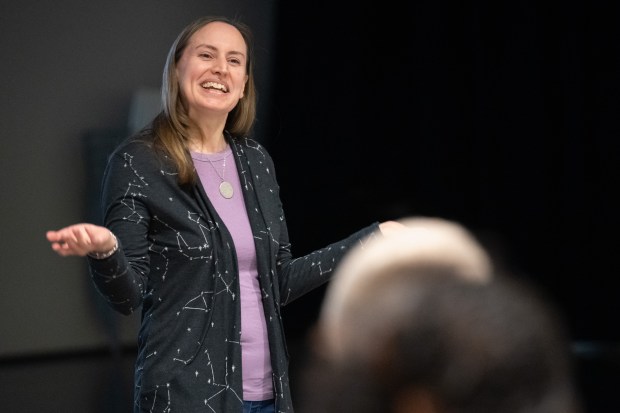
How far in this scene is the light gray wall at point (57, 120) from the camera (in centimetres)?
527

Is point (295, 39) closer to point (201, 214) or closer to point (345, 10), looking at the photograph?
point (345, 10)

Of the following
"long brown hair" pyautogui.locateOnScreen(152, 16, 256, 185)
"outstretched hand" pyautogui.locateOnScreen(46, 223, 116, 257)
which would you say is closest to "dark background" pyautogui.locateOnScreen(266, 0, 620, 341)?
"long brown hair" pyautogui.locateOnScreen(152, 16, 256, 185)

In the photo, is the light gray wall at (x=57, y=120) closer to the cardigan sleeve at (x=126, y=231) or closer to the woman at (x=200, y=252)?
the woman at (x=200, y=252)

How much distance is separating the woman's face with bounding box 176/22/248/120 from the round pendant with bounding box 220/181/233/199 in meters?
0.12

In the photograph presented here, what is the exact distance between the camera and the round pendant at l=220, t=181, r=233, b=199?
5.14 feet

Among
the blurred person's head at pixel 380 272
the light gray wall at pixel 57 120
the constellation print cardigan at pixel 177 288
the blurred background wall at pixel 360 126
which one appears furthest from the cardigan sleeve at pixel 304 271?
the light gray wall at pixel 57 120

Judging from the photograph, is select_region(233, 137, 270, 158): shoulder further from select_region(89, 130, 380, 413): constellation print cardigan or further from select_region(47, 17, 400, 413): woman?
select_region(89, 130, 380, 413): constellation print cardigan

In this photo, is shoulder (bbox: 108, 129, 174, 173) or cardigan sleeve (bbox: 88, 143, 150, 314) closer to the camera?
cardigan sleeve (bbox: 88, 143, 150, 314)

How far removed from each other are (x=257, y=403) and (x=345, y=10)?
4.50 metres

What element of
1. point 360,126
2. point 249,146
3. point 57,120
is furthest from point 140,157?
point 360,126

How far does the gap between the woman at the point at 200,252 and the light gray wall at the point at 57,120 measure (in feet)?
12.8

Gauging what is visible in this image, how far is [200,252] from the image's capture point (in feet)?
4.74

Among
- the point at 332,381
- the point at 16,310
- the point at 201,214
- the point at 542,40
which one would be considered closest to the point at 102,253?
the point at 201,214

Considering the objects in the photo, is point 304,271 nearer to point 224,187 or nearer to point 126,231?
point 224,187
